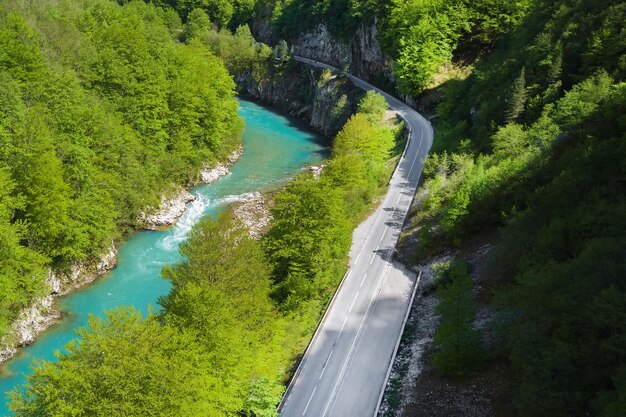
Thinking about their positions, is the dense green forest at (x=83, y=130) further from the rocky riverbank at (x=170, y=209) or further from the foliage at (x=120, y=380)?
the foliage at (x=120, y=380)

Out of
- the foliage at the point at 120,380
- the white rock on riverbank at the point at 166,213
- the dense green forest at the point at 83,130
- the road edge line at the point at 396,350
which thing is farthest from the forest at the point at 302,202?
the road edge line at the point at 396,350

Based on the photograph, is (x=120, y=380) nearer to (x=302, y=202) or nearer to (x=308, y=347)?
(x=308, y=347)

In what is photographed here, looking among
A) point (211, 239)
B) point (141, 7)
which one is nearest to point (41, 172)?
point (211, 239)

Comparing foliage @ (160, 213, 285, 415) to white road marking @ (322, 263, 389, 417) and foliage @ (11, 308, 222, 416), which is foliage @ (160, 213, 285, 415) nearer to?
foliage @ (11, 308, 222, 416)

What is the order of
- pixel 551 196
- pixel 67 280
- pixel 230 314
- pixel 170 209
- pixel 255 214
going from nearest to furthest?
pixel 230 314
pixel 551 196
pixel 67 280
pixel 170 209
pixel 255 214

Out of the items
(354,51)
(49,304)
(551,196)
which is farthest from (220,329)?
(354,51)

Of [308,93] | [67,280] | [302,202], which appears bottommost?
[67,280]

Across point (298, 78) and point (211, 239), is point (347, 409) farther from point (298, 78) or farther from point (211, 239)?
point (298, 78)
